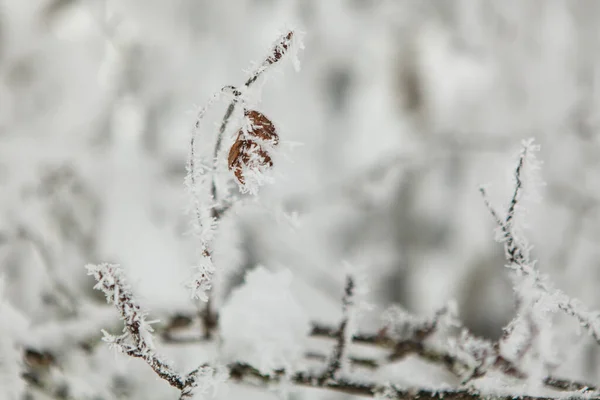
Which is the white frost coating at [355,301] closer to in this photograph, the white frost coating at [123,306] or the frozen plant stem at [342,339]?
the frozen plant stem at [342,339]

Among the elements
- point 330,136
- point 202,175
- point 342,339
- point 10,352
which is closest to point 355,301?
point 342,339

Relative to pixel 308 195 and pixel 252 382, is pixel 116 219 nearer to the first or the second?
pixel 308 195

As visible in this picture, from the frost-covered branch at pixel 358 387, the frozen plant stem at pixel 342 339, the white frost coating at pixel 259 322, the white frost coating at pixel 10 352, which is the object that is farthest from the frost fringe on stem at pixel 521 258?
the white frost coating at pixel 10 352

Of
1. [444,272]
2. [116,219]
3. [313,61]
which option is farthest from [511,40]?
[116,219]

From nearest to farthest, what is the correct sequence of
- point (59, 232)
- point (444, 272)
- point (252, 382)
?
point (252, 382), point (59, 232), point (444, 272)

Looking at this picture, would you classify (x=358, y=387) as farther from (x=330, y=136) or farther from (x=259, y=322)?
(x=330, y=136)

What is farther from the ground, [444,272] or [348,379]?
[444,272]

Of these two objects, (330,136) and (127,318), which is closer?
(127,318)
